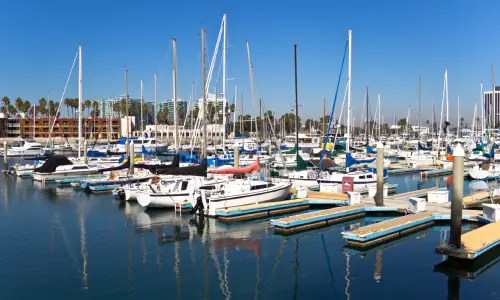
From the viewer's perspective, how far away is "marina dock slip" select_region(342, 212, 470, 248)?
70.0ft

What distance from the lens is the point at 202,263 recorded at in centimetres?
1953

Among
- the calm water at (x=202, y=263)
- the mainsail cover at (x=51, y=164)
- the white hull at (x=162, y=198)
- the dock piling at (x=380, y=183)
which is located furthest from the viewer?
the mainsail cover at (x=51, y=164)

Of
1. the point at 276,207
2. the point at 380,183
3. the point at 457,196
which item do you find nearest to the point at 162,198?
the point at 276,207

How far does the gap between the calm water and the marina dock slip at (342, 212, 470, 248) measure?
0.53 metres

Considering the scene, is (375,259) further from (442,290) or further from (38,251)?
(38,251)

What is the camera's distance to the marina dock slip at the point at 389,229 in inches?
840

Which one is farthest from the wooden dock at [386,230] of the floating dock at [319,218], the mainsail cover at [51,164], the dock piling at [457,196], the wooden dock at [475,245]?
the mainsail cover at [51,164]

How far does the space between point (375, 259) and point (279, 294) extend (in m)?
5.85

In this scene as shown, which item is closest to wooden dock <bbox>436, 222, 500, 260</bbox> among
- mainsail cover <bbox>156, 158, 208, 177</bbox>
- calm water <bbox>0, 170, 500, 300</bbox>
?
calm water <bbox>0, 170, 500, 300</bbox>

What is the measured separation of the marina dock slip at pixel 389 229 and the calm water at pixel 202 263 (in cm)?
53

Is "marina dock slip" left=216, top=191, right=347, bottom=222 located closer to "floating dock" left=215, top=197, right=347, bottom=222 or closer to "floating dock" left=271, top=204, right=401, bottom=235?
"floating dock" left=215, top=197, right=347, bottom=222

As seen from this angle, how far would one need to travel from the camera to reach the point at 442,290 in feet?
53.8

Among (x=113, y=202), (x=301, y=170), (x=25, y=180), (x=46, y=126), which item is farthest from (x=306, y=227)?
(x=46, y=126)

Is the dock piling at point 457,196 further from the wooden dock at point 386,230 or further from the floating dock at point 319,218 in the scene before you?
the floating dock at point 319,218
